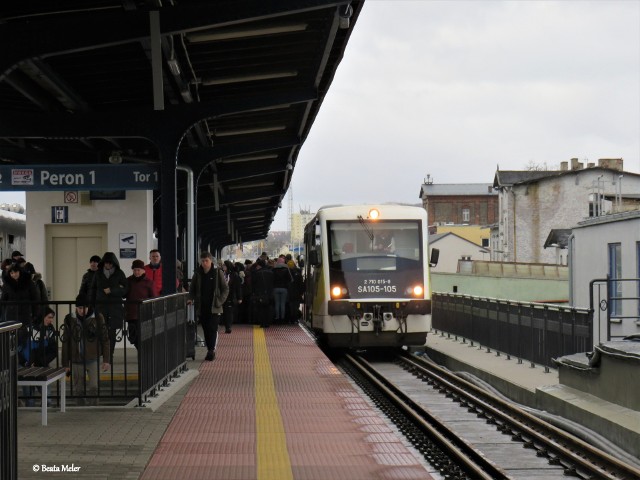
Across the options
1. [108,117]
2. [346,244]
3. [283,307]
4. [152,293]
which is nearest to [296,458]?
[152,293]

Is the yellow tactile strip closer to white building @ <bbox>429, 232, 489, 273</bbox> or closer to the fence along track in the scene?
the fence along track

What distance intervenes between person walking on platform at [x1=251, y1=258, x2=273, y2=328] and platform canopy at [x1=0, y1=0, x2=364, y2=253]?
4469mm

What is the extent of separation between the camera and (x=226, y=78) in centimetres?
1609

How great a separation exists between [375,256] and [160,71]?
9133 millimetres

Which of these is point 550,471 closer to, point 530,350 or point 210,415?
point 210,415

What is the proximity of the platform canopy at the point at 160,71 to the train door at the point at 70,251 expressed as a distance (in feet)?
4.38

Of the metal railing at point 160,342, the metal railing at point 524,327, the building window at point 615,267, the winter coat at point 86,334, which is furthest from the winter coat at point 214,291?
the building window at point 615,267

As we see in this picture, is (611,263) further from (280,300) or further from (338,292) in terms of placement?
(338,292)

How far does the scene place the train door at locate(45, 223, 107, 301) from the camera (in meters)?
19.1

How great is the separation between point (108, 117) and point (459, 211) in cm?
10758

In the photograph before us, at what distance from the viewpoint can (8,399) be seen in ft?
17.3

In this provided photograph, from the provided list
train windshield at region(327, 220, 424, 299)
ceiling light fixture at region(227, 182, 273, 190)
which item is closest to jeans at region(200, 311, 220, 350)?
train windshield at region(327, 220, 424, 299)

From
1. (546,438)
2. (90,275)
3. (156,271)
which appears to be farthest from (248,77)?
(546,438)

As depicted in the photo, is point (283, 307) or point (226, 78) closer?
point (226, 78)
